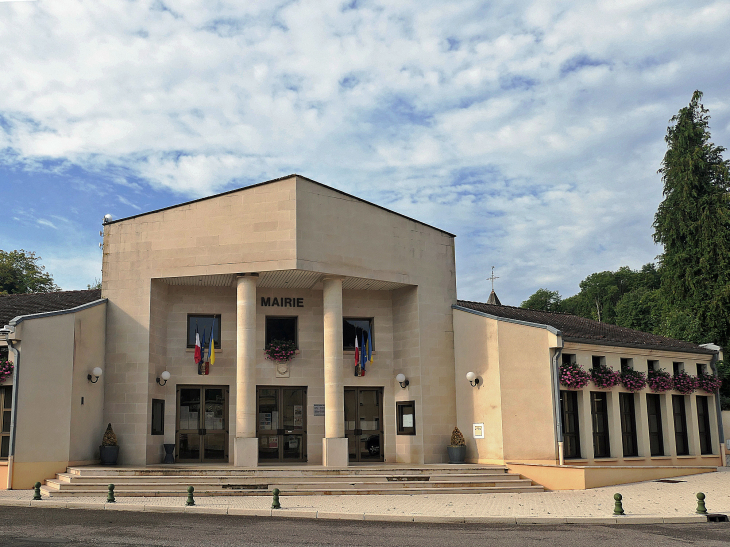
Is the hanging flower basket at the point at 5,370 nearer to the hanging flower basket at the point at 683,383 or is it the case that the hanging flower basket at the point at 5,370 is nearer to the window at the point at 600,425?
the window at the point at 600,425

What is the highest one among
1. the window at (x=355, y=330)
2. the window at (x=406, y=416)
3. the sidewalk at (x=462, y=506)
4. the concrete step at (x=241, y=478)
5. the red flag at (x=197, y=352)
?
the window at (x=355, y=330)

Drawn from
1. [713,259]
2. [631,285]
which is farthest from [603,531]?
[631,285]

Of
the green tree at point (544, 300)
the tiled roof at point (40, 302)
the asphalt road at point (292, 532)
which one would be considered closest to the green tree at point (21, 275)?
the tiled roof at point (40, 302)

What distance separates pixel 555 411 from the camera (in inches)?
774

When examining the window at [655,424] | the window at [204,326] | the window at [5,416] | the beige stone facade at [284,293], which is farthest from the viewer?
the window at [655,424]

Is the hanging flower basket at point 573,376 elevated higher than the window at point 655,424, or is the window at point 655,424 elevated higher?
the hanging flower basket at point 573,376

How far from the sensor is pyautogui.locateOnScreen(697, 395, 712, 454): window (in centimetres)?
2514

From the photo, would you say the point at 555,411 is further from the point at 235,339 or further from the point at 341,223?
the point at 235,339

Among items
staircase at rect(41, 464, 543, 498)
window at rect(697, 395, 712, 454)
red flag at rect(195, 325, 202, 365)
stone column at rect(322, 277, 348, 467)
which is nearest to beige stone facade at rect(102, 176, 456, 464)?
stone column at rect(322, 277, 348, 467)

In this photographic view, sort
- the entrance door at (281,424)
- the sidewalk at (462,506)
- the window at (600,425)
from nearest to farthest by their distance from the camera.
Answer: the sidewalk at (462,506)
the entrance door at (281,424)
the window at (600,425)

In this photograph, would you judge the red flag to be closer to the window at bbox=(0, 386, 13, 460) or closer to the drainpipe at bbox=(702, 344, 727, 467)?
the window at bbox=(0, 386, 13, 460)

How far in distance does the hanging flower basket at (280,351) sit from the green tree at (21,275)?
90.7ft

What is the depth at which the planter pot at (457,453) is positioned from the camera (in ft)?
67.5

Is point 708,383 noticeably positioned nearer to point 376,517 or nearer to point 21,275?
point 376,517
